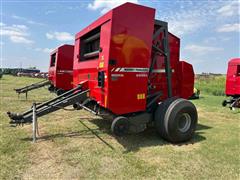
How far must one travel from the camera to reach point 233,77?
11.9 meters

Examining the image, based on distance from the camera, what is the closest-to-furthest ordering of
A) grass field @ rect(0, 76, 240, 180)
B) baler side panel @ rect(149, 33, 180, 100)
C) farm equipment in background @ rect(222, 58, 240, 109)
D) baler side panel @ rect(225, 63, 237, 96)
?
grass field @ rect(0, 76, 240, 180) → baler side panel @ rect(149, 33, 180, 100) → farm equipment in background @ rect(222, 58, 240, 109) → baler side panel @ rect(225, 63, 237, 96)

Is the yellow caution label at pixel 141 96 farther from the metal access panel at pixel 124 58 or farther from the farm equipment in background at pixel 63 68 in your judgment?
the farm equipment in background at pixel 63 68

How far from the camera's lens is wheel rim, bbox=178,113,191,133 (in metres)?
5.76

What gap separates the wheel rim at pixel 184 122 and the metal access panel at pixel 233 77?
7048mm

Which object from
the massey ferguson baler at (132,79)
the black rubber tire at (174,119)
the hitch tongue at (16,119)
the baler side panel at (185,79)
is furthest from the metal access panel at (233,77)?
the hitch tongue at (16,119)

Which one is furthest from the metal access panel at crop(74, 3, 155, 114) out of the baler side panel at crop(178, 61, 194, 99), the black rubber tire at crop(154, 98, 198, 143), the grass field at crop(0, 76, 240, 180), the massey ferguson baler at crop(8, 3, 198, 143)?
the baler side panel at crop(178, 61, 194, 99)

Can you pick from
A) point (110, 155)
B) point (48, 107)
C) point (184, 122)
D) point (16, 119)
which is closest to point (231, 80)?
point (184, 122)

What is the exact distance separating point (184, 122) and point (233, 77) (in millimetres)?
7265

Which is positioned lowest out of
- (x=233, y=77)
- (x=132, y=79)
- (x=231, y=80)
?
(x=132, y=79)

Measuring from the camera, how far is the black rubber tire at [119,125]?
4941mm

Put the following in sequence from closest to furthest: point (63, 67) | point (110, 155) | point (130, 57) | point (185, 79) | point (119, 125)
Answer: point (110, 155), point (119, 125), point (130, 57), point (185, 79), point (63, 67)

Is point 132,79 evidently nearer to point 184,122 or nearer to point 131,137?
point 131,137

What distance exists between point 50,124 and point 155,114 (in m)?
3.15

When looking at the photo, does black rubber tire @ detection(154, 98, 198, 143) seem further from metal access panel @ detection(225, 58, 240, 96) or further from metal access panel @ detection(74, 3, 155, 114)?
metal access panel @ detection(225, 58, 240, 96)
